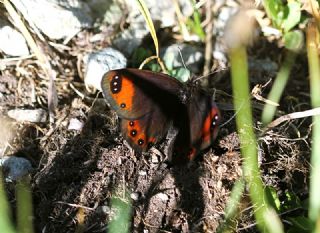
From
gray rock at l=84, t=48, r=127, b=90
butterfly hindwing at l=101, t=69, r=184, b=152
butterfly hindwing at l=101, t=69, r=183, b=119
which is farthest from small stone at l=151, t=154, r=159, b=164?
gray rock at l=84, t=48, r=127, b=90

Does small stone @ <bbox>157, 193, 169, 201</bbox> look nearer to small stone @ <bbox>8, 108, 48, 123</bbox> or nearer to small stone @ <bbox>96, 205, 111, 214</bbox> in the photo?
small stone @ <bbox>96, 205, 111, 214</bbox>

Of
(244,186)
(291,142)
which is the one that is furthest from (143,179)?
(291,142)

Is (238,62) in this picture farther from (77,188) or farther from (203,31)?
(203,31)

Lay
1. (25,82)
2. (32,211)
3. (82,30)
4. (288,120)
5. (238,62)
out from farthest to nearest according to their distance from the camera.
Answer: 1. (82,30)
2. (25,82)
3. (288,120)
4. (32,211)
5. (238,62)

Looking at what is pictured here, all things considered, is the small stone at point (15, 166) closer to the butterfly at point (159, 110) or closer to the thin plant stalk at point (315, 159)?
the butterfly at point (159, 110)

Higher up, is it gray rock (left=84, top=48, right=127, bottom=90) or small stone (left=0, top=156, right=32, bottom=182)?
gray rock (left=84, top=48, right=127, bottom=90)

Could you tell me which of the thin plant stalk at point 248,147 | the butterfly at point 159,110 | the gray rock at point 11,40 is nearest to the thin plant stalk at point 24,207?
the butterfly at point 159,110
